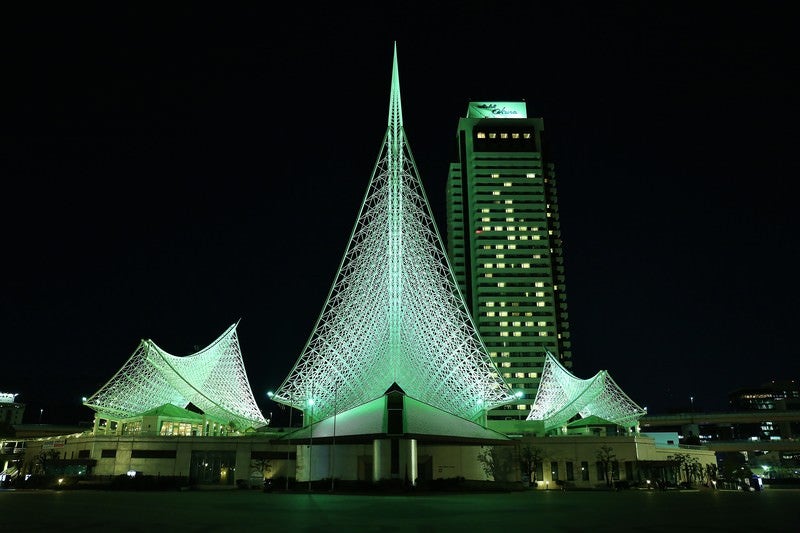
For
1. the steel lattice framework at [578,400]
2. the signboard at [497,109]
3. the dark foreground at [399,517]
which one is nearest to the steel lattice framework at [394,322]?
the steel lattice framework at [578,400]

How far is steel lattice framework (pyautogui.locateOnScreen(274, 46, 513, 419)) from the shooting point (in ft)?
147

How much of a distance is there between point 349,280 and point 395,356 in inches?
313

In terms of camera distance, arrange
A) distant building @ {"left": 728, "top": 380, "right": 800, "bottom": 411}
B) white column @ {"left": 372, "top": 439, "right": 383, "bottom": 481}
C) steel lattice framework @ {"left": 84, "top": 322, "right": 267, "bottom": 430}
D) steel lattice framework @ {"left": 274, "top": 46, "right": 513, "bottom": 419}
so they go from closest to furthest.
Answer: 1. steel lattice framework @ {"left": 274, "top": 46, "right": 513, "bottom": 419}
2. white column @ {"left": 372, "top": 439, "right": 383, "bottom": 481}
3. steel lattice framework @ {"left": 84, "top": 322, "right": 267, "bottom": 430}
4. distant building @ {"left": 728, "top": 380, "right": 800, "bottom": 411}

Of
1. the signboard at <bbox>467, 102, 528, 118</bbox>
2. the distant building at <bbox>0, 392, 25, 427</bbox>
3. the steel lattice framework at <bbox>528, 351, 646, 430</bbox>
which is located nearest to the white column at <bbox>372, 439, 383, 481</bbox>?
the steel lattice framework at <bbox>528, 351, 646, 430</bbox>

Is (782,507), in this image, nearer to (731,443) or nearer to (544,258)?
(731,443)

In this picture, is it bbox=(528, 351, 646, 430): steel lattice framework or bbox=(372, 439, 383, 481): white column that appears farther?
bbox=(528, 351, 646, 430): steel lattice framework

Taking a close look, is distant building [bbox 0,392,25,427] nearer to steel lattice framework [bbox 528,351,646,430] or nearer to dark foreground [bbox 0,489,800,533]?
steel lattice framework [bbox 528,351,646,430]

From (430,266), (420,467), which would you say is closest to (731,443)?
(420,467)

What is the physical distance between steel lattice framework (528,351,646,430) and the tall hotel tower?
29.3 m

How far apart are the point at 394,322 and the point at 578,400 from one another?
25.3 metres

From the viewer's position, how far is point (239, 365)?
66.3 meters

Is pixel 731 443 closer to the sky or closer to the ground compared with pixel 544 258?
closer to the ground

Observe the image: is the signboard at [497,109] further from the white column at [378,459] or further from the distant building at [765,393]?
the distant building at [765,393]

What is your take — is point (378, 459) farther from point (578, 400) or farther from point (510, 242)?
point (510, 242)
